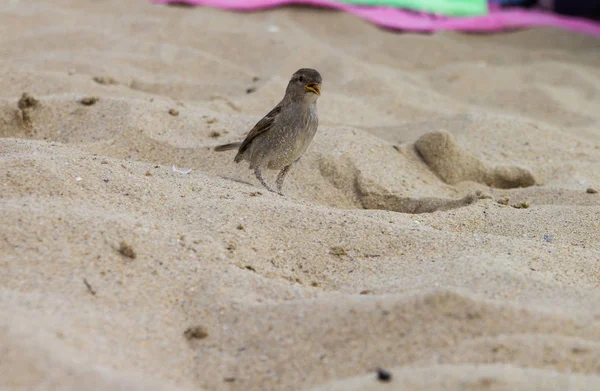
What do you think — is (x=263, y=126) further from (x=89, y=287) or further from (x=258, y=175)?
(x=89, y=287)

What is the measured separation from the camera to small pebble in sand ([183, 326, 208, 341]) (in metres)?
2.36

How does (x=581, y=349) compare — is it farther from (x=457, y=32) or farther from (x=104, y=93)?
(x=457, y=32)

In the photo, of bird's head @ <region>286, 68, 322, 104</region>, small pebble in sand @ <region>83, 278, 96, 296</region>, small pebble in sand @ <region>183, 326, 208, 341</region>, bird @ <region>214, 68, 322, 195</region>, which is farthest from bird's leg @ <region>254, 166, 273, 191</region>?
small pebble in sand @ <region>183, 326, 208, 341</region>

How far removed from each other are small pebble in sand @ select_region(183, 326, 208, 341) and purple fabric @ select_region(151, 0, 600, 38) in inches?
249

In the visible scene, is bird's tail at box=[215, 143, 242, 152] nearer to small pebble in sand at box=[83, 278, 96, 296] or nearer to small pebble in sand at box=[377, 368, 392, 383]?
small pebble in sand at box=[83, 278, 96, 296]

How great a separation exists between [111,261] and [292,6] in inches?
255

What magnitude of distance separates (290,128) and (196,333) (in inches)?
74.8

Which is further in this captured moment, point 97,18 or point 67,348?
point 97,18

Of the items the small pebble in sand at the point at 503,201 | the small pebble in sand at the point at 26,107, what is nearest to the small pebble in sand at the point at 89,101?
the small pebble in sand at the point at 26,107

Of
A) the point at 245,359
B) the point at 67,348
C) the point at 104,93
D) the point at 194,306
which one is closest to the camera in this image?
the point at 67,348

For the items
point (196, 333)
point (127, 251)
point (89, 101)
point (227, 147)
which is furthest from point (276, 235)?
point (89, 101)

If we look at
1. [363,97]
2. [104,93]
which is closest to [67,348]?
[104,93]

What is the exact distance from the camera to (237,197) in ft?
11.6

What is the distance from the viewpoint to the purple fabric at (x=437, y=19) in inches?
335
